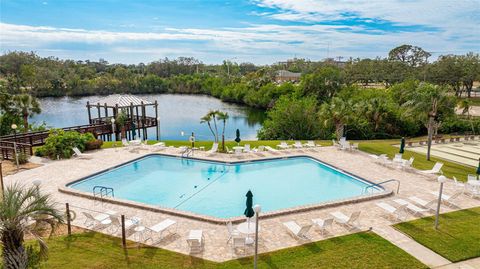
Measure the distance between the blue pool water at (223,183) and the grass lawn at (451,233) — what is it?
4118 mm

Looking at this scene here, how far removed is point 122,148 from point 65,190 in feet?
25.3

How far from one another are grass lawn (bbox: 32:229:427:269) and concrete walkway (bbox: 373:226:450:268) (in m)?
0.24

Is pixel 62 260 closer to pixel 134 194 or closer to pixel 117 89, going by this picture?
pixel 134 194

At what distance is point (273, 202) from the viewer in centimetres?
1395

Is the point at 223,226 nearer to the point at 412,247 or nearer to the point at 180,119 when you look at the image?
the point at 412,247

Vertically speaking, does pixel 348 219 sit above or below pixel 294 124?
below

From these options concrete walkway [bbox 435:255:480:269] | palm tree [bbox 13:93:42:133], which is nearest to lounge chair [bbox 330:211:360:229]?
concrete walkway [bbox 435:255:480:269]

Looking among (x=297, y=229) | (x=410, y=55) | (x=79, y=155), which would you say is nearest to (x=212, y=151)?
(x=79, y=155)

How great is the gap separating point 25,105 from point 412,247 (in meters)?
26.8

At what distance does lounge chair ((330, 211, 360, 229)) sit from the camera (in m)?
10.2

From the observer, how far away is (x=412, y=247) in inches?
357

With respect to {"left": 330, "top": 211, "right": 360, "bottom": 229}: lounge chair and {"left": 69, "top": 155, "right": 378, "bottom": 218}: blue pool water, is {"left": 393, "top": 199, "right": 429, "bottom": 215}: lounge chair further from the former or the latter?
{"left": 69, "top": 155, "right": 378, "bottom": 218}: blue pool water

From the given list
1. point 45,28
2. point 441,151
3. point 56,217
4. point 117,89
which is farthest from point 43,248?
point 117,89

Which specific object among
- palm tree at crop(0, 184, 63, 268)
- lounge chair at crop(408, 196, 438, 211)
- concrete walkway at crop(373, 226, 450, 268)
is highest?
palm tree at crop(0, 184, 63, 268)
